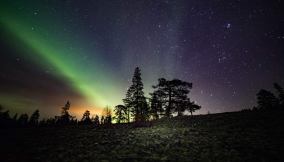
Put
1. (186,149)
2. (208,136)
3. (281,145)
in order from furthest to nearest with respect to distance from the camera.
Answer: (208,136) < (186,149) < (281,145)

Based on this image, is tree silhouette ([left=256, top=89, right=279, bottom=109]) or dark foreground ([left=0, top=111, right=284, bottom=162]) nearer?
dark foreground ([left=0, top=111, right=284, bottom=162])

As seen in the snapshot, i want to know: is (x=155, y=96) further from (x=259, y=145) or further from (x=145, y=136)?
(x=259, y=145)

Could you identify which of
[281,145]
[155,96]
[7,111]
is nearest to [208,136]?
[281,145]

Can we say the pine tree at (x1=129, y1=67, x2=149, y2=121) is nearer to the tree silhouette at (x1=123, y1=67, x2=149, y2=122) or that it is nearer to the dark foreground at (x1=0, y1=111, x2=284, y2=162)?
the tree silhouette at (x1=123, y1=67, x2=149, y2=122)

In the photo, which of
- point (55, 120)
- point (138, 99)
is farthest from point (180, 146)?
Answer: point (55, 120)

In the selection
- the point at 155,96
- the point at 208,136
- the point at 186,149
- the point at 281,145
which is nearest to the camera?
the point at 281,145

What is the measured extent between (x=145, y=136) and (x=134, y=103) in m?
32.7

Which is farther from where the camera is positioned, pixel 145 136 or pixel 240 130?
pixel 145 136

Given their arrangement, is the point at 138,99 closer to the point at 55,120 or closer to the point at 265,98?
the point at 265,98

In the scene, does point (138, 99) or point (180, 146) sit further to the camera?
point (138, 99)

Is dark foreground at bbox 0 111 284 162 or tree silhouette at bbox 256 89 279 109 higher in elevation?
tree silhouette at bbox 256 89 279 109

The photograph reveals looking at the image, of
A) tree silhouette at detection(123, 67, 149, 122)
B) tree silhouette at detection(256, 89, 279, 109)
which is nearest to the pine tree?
tree silhouette at detection(123, 67, 149, 122)

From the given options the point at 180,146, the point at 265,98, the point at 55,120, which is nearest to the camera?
the point at 180,146

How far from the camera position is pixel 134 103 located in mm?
53375
